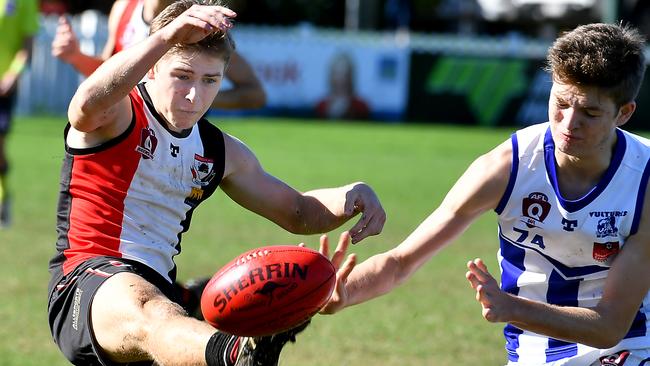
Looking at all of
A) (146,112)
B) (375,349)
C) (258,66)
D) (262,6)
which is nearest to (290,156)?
(258,66)

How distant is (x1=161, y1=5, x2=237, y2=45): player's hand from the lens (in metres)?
3.93

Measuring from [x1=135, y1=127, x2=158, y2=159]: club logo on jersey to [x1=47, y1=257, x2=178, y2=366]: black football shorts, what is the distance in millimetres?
424

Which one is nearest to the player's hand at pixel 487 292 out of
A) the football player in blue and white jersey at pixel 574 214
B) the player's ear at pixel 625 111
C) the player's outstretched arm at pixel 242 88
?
the football player in blue and white jersey at pixel 574 214

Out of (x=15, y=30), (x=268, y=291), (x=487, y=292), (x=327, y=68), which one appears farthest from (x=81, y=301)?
(x=327, y=68)

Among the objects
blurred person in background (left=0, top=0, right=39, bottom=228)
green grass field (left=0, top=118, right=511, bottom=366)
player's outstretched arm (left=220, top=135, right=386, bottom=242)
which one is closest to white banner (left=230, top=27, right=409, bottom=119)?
green grass field (left=0, top=118, right=511, bottom=366)

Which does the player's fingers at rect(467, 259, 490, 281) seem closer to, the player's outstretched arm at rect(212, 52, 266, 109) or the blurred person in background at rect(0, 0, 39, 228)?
the player's outstretched arm at rect(212, 52, 266, 109)

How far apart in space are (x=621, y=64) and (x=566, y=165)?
46cm

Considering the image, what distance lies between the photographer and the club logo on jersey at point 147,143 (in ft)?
14.7

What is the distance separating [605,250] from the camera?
443cm

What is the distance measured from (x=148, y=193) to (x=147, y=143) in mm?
200

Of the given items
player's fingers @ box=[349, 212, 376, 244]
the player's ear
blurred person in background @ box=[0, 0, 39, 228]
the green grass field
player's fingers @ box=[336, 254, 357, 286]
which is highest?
the player's ear

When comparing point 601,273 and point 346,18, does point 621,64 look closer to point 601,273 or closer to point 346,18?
point 601,273

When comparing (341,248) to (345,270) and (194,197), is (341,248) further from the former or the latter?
(194,197)

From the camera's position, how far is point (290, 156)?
17484 mm
